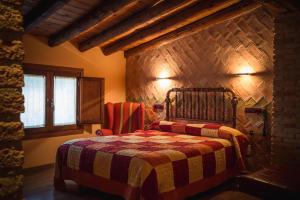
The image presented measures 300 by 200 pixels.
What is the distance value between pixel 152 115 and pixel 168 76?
0.90m

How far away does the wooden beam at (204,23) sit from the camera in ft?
13.6

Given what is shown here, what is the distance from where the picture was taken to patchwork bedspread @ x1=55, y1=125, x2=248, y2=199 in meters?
2.86

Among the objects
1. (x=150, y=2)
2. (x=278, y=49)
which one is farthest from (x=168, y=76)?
(x=278, y=49)

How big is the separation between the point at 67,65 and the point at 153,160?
3.10 m

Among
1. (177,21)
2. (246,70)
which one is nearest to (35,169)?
(177,21)

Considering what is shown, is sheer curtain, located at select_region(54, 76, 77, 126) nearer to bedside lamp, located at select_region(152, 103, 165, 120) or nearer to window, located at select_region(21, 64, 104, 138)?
window, located at select_region(21, 64, 104, 138)

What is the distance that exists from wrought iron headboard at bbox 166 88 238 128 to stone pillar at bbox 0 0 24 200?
3.86m

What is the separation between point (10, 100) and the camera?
3.26ft

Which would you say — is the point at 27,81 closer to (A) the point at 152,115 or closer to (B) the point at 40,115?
(B) the point at 40,115

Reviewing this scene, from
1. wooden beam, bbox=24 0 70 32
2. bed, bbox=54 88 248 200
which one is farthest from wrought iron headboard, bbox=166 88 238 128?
wooden beam, bbox=24 0 70 32

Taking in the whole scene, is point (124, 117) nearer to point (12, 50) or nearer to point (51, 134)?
point (51, 134)

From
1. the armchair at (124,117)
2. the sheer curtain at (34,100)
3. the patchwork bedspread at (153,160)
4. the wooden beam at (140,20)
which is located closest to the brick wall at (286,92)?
the patchwork bedspread at (153,160)

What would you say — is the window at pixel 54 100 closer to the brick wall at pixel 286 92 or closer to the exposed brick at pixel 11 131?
the brick wall at pixel 286 92

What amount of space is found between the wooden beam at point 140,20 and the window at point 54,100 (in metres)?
0.70
